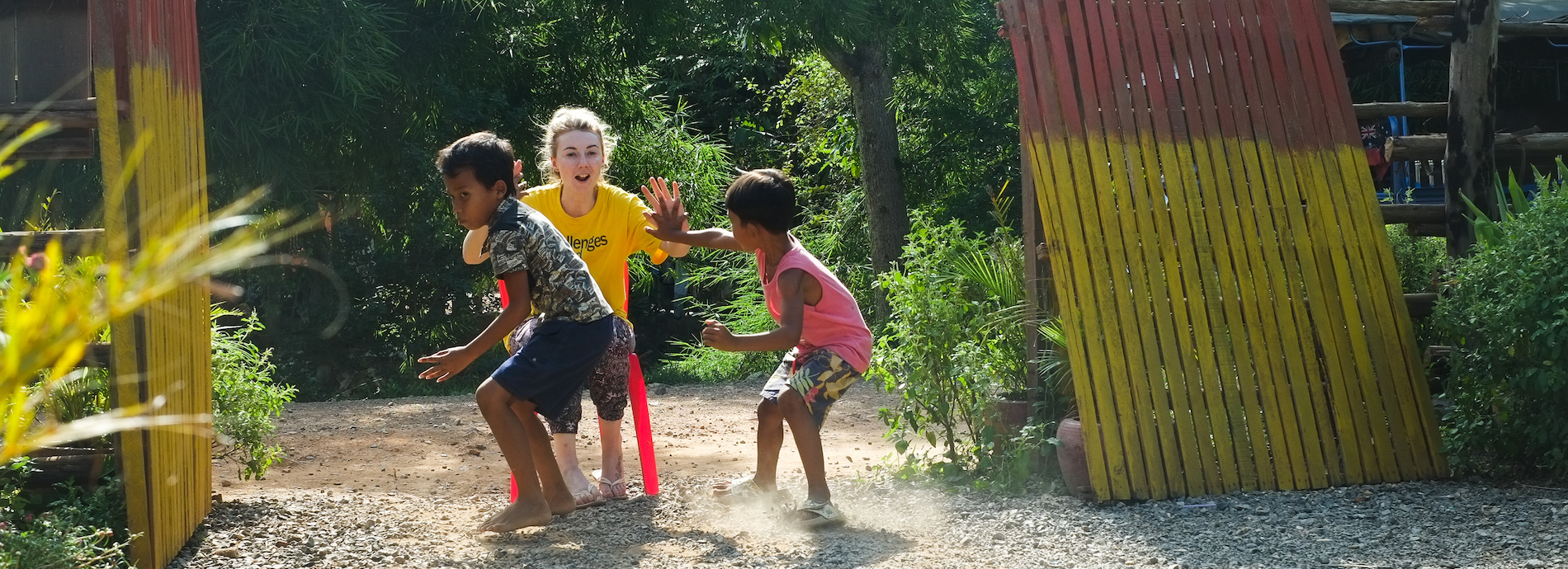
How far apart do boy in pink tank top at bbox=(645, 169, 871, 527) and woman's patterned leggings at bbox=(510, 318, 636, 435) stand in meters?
0.60

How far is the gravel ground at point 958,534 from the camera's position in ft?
12.6

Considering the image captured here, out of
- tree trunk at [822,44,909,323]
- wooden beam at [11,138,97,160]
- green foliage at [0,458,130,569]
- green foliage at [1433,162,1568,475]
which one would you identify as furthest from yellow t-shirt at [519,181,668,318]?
tree trunk at [822,44,909,323]

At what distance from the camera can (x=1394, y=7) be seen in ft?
17.5

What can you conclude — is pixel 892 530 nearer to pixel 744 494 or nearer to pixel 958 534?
pixel 958 534

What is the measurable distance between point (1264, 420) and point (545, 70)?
7.87 metres

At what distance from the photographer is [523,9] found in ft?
32.8

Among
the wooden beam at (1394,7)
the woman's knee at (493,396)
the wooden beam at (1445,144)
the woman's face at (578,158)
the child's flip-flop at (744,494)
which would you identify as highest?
the wooden beam at (1394,7)

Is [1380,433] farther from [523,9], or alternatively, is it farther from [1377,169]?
[523,9]

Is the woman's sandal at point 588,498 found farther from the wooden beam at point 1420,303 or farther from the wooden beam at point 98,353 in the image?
the wooden beam at point 1420,303

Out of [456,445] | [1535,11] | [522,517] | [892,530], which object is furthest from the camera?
[1535,11]

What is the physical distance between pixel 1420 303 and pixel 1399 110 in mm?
831

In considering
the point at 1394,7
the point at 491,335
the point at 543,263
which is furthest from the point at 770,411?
the point at 1394,7

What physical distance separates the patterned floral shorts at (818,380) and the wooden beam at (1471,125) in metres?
2.86

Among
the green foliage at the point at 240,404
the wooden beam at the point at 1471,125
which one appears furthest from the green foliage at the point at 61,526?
the wooden beam at the point at 1471,125
